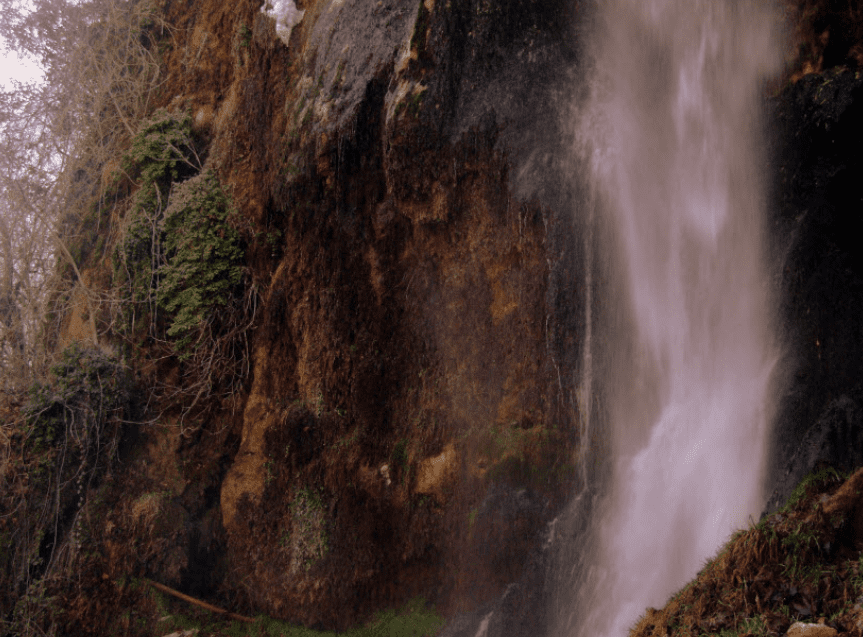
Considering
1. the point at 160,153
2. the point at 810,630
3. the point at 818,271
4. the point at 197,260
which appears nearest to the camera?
the point at 810,630

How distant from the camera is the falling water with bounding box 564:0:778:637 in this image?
19.0 feet

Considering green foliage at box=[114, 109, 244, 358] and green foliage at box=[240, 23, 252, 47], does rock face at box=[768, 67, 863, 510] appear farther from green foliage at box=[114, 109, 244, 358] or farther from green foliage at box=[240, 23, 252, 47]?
green foliage at box=[240, 23, 252, 47]

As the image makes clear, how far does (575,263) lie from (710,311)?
51.8 inches

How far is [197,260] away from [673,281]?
506 cm

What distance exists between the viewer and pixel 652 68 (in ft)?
20.0

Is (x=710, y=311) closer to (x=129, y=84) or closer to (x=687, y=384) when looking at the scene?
(x=687, y=384)

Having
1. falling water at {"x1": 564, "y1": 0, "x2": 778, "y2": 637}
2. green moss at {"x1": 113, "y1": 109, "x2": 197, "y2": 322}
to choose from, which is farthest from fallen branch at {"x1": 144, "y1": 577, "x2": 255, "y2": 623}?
falling water at {"x1": 564, "y1": 0, "x2": 778, "y2": 637}

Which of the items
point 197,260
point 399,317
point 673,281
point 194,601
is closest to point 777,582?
point 673,281

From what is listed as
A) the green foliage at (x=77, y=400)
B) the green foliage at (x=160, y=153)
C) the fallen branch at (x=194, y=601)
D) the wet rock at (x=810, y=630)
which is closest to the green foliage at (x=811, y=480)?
the wet rock at (x=810, y=630)

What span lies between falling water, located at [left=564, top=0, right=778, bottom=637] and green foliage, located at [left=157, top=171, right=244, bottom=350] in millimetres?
4043

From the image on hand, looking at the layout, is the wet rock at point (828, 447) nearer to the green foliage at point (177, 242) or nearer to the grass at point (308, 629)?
the grass at point (308, 629)

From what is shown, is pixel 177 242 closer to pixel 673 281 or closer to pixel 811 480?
pixel 673 281

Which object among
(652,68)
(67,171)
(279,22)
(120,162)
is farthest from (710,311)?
(67,171)

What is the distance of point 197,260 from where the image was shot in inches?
286
